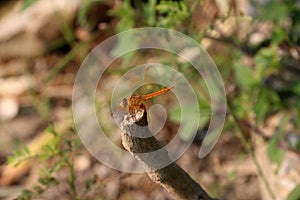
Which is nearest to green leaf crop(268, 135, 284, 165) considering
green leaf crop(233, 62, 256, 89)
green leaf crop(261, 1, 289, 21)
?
green leaf crop(233, 62, 256, 89)

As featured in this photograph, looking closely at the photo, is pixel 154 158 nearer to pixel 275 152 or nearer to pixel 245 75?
pixel 275 152

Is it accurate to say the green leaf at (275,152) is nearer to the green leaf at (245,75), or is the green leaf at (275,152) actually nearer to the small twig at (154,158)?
the green leaf at (245,75)

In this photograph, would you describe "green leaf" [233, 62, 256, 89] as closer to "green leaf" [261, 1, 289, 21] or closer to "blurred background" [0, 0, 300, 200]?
"blurred background" [0, 0, 300, 200]

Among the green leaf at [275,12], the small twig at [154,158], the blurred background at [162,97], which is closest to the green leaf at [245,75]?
the blurred background at [162,97]

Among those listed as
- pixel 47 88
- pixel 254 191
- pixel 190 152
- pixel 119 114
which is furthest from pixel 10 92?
pixel 119 114

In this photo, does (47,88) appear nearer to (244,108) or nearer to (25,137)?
(25,137)
